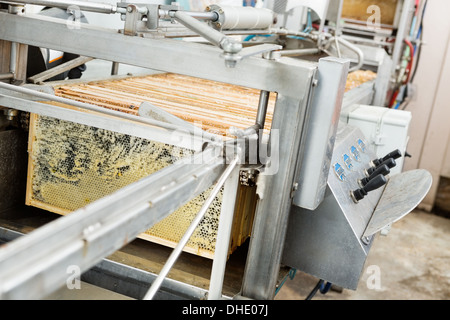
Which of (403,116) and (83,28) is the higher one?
(83,28)

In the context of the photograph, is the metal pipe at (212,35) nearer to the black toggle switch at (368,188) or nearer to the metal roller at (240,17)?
the metal roller at (240,17)

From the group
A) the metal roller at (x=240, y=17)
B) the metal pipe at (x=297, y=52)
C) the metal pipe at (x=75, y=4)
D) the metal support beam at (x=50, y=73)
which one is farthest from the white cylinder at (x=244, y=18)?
the metal support beam at (x=50, y=73)

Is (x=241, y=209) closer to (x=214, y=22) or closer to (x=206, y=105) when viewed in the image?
(x=206, y=105)

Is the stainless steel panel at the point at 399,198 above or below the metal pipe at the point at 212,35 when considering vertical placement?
below

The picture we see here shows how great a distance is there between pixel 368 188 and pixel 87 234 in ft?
2.95

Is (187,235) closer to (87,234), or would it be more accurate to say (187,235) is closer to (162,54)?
(87,234)

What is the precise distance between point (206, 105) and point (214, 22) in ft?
0.85

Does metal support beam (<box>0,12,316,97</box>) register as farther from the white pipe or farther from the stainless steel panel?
the stainless steel panel

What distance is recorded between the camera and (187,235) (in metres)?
0.78

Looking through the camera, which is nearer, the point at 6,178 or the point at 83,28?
the point at 83,28

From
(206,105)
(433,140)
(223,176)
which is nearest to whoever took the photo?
(223,176)

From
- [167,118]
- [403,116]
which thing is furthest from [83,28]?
[403,116]

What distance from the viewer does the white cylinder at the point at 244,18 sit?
1.47m
